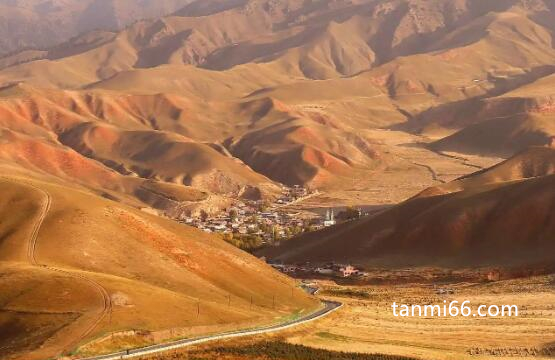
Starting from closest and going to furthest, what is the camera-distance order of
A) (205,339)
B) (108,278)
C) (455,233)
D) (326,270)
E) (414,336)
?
1. (205,339)
2. (108,278)
3. (414,336)
4. (326,270)
5. (455,233)

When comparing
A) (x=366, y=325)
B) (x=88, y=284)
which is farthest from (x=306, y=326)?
(x=88, y=284)

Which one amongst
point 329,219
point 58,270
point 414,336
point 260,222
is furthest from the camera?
point 260,222

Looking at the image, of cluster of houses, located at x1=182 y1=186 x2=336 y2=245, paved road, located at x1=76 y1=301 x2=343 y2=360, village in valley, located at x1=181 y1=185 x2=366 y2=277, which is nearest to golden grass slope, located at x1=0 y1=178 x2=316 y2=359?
paved road, located at x1=76 y1=301 x2=343 y2=360

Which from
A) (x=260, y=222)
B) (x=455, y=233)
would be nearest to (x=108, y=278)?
(x=455, y=233)

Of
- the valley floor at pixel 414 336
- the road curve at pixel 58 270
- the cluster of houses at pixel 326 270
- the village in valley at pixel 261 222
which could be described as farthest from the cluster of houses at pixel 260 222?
the valley floor at pixel 414 336

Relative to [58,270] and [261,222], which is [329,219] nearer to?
[261,222]

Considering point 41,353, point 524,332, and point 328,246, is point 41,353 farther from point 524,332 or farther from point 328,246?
point 328,246

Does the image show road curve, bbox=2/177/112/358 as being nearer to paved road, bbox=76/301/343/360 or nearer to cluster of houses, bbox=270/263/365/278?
paved road, bbox=76/301/343/360
